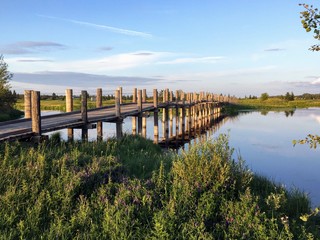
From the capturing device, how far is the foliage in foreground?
507cm

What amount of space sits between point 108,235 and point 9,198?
208cm

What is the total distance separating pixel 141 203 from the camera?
5973 mm

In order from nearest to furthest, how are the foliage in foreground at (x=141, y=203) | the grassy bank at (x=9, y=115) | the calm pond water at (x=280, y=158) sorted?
the foliage in foreground at (x=141, y=203) < the calm pond water at (x=280, y=158) < the grassy bank at (x=9, y=115)

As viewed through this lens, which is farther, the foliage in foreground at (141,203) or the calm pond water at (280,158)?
the calm pond water at (280,158)

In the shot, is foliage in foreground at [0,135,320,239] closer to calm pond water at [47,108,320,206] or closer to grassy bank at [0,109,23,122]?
calm pond water at [47,108,320,206]

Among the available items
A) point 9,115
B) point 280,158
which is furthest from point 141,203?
point 9,115

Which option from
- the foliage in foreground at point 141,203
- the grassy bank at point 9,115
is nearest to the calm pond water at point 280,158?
the foliage in foreground at point 141,203

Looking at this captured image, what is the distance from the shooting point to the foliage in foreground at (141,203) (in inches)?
200

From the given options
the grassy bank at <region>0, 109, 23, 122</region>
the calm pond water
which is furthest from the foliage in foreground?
the grassy bank at <region>0, 109, 23, 122</region>

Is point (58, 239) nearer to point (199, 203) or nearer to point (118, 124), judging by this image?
point (199, 203)

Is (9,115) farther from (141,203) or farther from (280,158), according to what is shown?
(141,203)

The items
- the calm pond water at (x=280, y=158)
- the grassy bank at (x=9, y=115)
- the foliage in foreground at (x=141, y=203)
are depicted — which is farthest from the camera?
the grassy bank at (x=9, y=115)

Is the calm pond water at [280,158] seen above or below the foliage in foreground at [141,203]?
below

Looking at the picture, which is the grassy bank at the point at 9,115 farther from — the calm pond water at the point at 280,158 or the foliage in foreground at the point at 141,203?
the foliage in foreground at the point at 141,203
